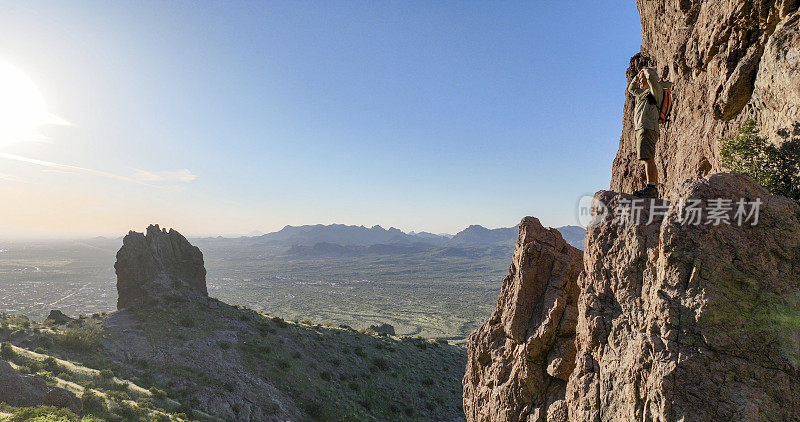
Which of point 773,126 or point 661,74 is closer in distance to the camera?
point 773,126

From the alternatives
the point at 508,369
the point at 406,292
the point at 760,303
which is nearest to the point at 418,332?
the point at 406,292

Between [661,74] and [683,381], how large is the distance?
1231 centimetres

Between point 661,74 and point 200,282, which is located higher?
point 661,74

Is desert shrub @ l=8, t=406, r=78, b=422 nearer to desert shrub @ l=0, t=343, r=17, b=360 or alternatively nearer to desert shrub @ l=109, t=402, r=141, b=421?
desert shrub @ l=109, t=402, r=141, b=421

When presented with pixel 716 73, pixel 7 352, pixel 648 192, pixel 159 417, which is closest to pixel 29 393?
pixel 159 417

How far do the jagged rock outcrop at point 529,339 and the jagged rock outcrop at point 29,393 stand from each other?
19038 millimetres

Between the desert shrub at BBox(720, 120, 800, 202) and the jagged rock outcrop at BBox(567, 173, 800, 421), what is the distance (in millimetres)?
839

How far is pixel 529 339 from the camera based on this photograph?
8695 mm

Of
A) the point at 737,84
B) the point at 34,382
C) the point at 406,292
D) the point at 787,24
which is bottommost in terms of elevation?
the point at 406,292

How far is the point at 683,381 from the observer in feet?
16.4

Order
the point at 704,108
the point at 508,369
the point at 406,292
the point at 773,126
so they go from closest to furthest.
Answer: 1. the point at 773,126
2. the point at 508,369
3. the point at 704,108
4. the point at 406,292

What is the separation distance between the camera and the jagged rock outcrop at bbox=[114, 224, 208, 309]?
38.3m

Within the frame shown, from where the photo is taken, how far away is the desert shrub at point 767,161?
6.19 meters

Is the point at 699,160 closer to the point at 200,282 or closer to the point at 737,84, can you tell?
the point at 737,84
